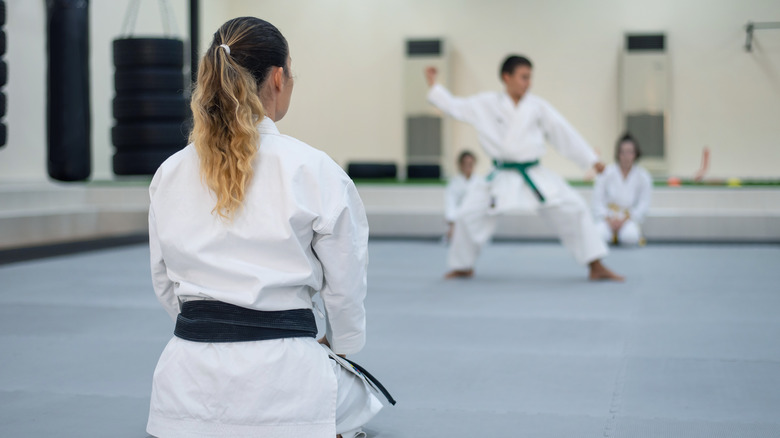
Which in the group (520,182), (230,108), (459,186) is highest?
(230,108)

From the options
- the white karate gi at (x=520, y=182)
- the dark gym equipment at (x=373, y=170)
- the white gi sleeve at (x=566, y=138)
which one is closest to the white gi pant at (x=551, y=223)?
the white karate gi at (x=520, y=182)

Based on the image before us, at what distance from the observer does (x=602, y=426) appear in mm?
2072

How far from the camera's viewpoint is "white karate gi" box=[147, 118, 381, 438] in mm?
1495

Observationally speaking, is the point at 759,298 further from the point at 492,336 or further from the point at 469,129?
the point at 469,129

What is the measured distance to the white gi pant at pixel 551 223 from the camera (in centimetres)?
472

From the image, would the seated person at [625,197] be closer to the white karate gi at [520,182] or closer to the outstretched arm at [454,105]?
the white karate gi at [520,182]

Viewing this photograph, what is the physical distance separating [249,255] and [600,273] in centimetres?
364

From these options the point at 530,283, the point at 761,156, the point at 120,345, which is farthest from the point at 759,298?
the point at 761,156

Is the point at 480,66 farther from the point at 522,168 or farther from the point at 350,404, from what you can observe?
the point at 350,404

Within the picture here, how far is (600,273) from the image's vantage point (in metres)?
4.80

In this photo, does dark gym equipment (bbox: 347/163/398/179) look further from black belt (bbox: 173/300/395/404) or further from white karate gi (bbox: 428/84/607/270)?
black belt (bbox: 173/300/395/404)

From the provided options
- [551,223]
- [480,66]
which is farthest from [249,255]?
[480,66]

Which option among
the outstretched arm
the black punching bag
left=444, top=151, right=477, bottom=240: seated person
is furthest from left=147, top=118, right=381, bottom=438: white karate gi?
left=444, top=151, right=477, bottom=240: seated person

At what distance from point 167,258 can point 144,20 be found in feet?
27.5
